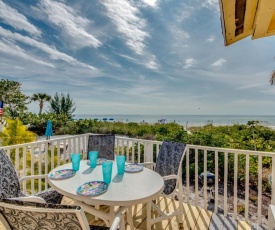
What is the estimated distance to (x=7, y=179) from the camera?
2.09m

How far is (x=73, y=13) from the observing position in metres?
6.59

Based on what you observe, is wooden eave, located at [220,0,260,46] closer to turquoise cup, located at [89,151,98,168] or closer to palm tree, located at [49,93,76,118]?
Answer: turquoise cup, located at [89,151,98,168]

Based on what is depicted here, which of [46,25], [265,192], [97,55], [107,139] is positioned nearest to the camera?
[107,139]

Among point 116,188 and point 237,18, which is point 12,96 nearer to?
point 116,188

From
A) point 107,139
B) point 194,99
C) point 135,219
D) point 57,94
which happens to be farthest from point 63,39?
point 194,99

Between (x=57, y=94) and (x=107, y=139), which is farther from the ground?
(x=57, y=94)

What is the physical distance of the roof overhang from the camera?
162cm

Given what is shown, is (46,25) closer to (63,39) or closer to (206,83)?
(63,39)

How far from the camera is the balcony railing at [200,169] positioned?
9.14 ft

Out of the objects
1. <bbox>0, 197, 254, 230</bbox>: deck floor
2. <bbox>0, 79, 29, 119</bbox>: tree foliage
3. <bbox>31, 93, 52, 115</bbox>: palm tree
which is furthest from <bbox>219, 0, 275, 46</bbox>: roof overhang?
<bbox>31, 93, 52, 115</bbox>: palm tree

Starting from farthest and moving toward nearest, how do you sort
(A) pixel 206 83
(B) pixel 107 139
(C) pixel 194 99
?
(C) pixel 194 99, (A) pixel 206 83, (B) pixel 107 139

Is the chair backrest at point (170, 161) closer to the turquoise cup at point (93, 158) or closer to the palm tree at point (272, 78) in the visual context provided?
the turquoise cup at point (93, 158)

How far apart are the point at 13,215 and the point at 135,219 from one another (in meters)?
1.99

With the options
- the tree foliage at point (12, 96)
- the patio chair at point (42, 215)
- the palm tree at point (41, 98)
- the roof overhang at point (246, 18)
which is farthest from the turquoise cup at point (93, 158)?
the palm tree at point (41, 98)
